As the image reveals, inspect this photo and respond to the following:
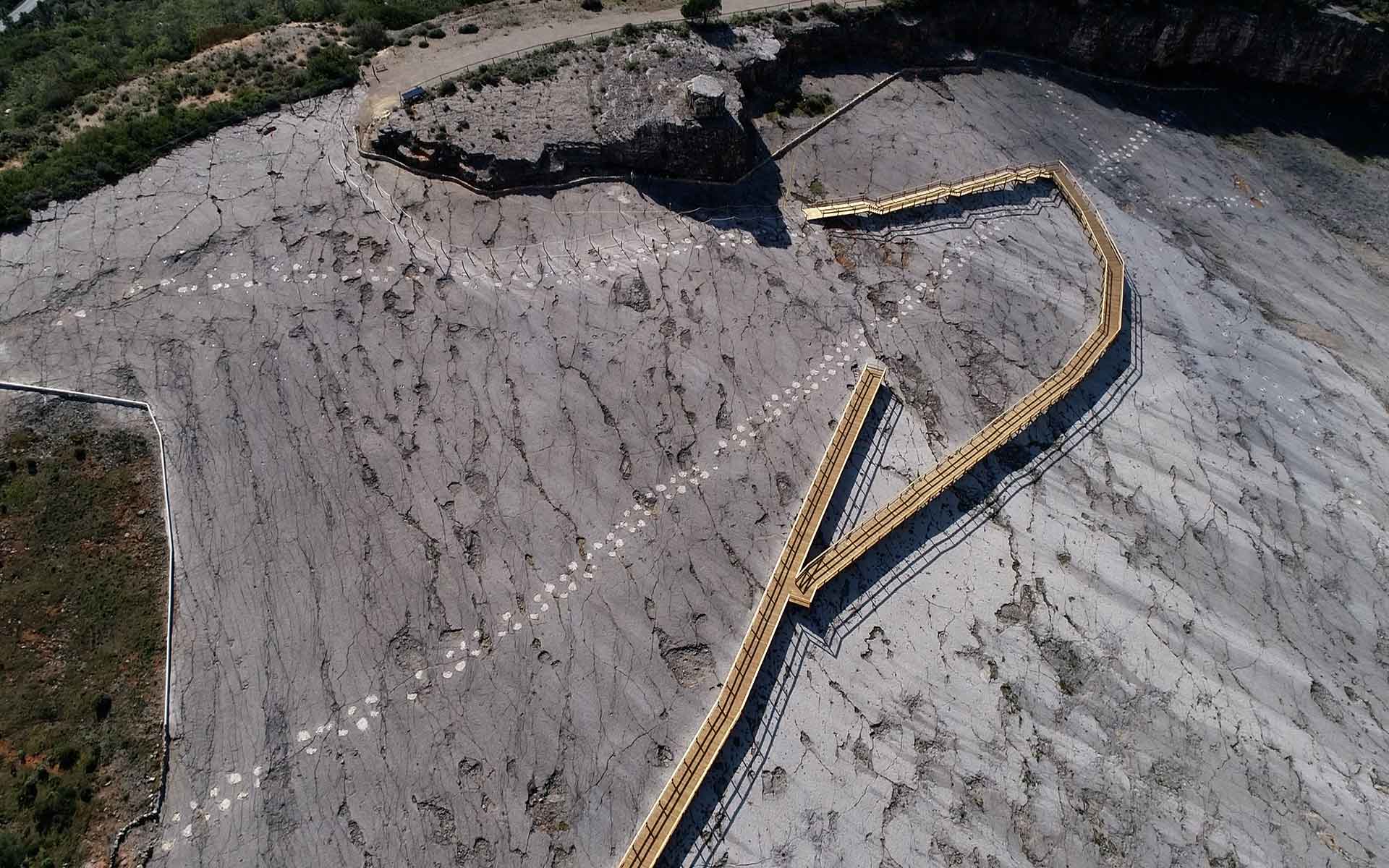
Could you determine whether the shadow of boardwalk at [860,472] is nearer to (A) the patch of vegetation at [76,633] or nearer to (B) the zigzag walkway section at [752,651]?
(B) the zigzag walkway section at [752,651]

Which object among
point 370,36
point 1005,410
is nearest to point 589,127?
point 370,36

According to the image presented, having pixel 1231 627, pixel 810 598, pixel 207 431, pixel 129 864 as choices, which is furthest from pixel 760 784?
pixel 207 431

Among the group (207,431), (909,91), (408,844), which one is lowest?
(408,844)

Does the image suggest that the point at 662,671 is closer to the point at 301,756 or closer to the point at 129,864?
the point at 301,756

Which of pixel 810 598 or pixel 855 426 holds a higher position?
pixel 855 426

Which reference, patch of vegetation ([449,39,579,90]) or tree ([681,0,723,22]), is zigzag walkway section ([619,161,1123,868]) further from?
patch of vegetation ([449,39,579,90])

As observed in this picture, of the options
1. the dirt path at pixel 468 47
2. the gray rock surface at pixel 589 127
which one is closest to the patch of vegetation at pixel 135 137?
the dirt path at pixel 468 47
